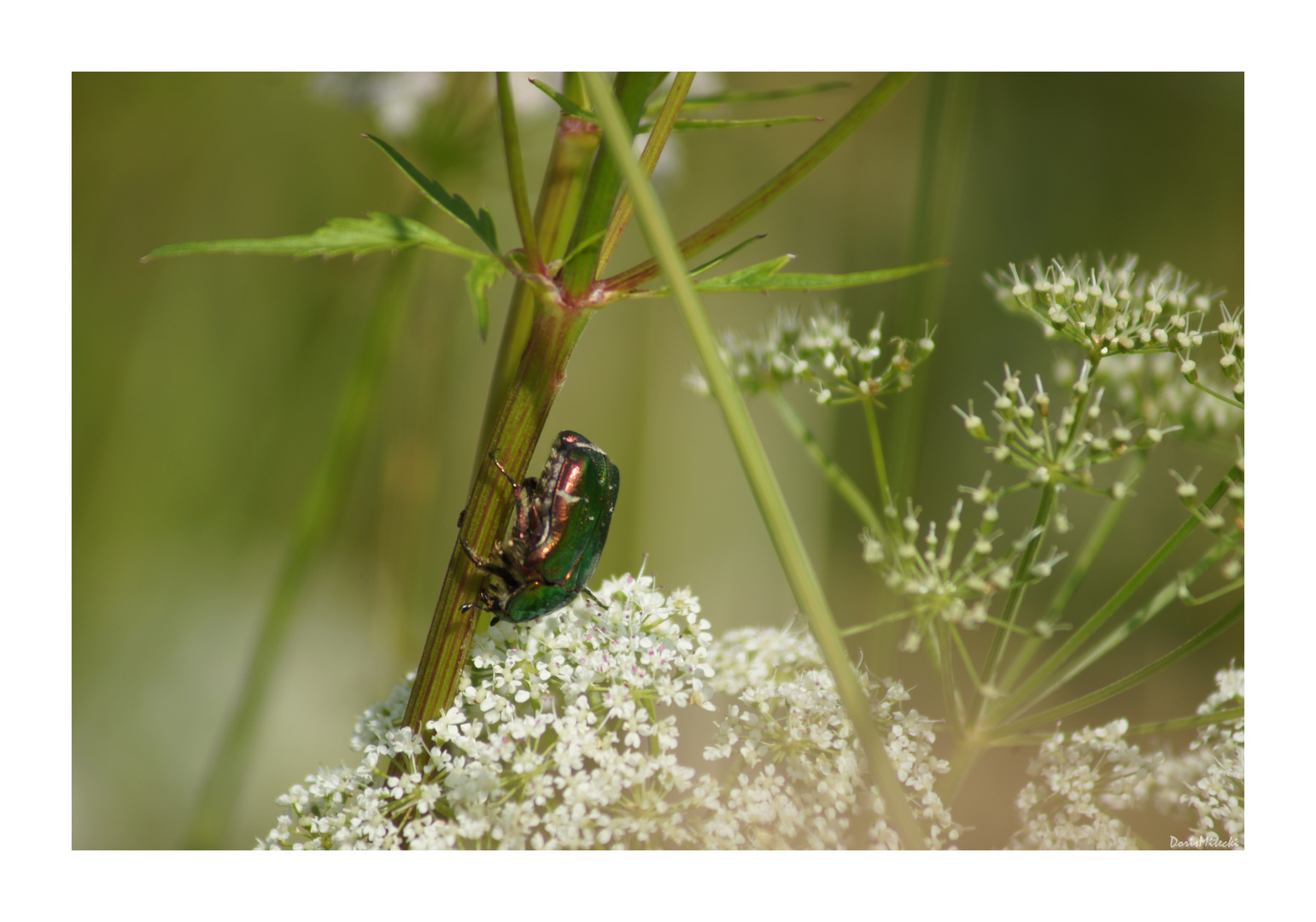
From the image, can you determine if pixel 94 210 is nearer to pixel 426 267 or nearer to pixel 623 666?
pixel 426 267

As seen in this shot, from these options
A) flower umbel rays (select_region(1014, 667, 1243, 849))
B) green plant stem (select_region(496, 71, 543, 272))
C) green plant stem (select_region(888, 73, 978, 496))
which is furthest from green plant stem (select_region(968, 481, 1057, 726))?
green plant stem (select_region(496, 71, 543, 272))

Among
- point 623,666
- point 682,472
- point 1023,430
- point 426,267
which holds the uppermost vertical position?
point 426,267

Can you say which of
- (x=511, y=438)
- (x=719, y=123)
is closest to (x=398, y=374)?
(x=511, y=438)

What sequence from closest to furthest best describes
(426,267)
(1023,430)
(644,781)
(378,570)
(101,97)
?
1. (644,781)
2. (1023,430)
3. (101,97)
4. (426,267)
5. (378,570)

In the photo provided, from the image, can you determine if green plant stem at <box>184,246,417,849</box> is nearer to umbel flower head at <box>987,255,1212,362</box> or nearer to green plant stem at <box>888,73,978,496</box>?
green plant stem at <box>888,73,978,496</box>

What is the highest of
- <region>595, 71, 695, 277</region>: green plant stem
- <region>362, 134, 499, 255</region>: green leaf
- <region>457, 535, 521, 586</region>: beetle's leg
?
<region>595, 71, 695, 277</region>: green plant stem

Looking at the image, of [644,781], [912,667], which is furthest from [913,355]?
[644,781]
